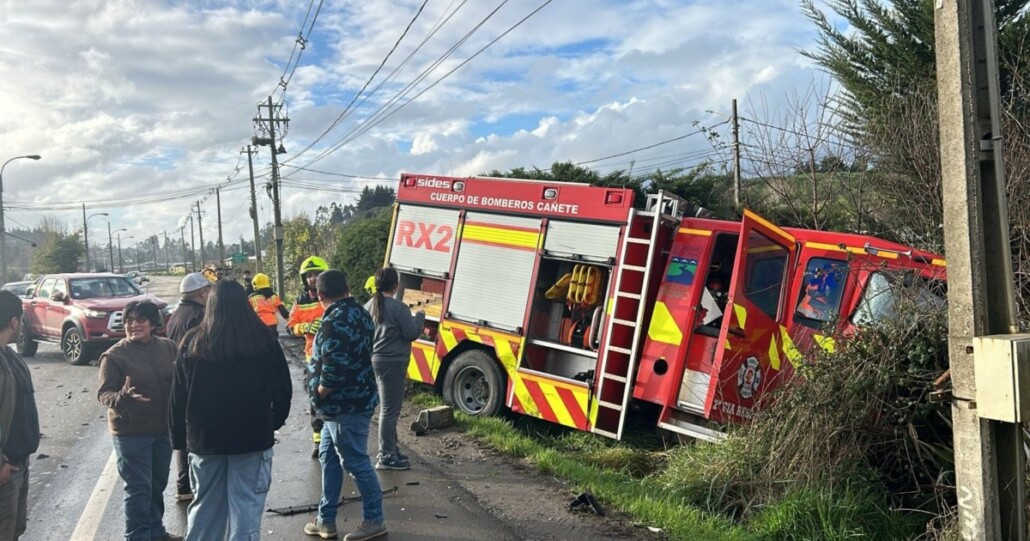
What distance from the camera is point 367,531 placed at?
4637 mm

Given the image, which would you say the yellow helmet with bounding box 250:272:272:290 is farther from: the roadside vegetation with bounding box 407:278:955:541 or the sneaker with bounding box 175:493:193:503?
the roadside vegetation with bounding box 407:278:955:541

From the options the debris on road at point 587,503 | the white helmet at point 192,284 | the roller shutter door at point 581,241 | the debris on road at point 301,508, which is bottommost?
the debris on road at point 301,508

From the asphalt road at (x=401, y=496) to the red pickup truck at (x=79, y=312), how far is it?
218 inches

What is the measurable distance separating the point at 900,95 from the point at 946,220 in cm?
625

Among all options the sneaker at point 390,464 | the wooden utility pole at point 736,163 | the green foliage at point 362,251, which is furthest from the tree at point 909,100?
the green foliage at point 362,251

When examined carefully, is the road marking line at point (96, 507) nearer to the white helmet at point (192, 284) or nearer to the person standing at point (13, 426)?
the person standing at point (13, 426)

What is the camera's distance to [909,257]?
6305mm

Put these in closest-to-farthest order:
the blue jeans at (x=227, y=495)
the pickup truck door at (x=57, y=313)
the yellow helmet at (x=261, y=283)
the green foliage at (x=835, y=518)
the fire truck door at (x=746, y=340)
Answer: the blue jeans at (x=227, y=495) → the green foliage at (x=835, y=518) → the fire truck door at (x=746, y=340) → the yellow helmet at (x=261, y=283) → the pickup truck door at (x=57, y=313)

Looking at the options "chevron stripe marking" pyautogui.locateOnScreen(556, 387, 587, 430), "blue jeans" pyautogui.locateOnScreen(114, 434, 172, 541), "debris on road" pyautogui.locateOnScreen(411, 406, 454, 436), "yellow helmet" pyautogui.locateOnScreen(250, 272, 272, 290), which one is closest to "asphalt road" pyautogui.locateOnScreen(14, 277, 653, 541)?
"debris on road" pyautogui.locateOnScreen(411, 406, 454, 436)

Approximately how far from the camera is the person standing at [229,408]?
364 centimetres

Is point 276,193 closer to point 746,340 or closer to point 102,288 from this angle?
point 102,288

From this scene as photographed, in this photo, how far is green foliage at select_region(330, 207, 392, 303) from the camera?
16.1 m

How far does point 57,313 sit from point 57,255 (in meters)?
50.1

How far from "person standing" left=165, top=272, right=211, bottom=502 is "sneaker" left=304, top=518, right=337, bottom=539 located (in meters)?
1.36
